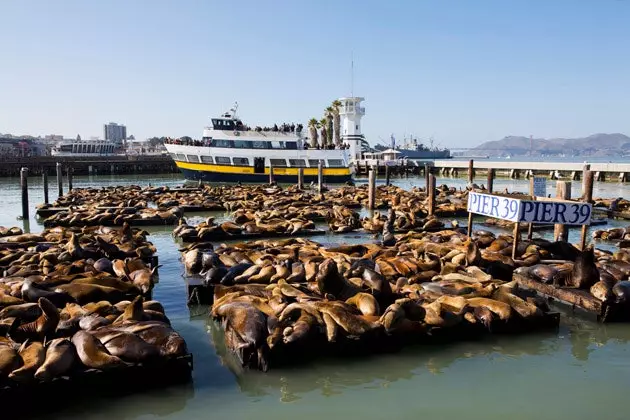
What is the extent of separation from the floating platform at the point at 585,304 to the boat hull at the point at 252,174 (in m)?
28.6

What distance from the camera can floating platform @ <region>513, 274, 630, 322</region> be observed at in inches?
296

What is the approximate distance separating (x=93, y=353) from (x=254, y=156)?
31724mm

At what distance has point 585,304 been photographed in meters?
7.72

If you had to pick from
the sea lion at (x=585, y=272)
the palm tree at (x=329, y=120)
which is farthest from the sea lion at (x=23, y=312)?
the palm tree at (x=329, y=120)

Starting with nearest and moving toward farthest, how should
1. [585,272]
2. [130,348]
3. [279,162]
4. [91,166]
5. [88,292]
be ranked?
1. [130,348]
2. [88,292]
3. [585,272]
4. [279,162]
5. [91,166]

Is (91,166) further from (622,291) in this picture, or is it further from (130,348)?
(622,291)

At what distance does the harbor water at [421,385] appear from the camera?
5195 millimetres

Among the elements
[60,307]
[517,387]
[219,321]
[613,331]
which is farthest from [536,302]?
[60,307]

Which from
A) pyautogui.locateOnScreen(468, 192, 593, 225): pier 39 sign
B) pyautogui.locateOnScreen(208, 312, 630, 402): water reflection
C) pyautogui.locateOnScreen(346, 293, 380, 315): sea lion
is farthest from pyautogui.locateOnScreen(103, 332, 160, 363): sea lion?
pyautogui.locateOnScreen(468, 192, 593, 225): pier 39 sign

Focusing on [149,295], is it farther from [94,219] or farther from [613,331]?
[94,219]

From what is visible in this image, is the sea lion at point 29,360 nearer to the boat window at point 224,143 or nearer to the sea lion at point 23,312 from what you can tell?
the sea lion at point 23,312

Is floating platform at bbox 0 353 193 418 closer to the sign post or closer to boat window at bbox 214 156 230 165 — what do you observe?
the sign post

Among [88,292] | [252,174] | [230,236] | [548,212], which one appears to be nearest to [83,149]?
[252,174]

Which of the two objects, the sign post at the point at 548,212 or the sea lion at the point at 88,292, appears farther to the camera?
the sign post at the point at 548,212
